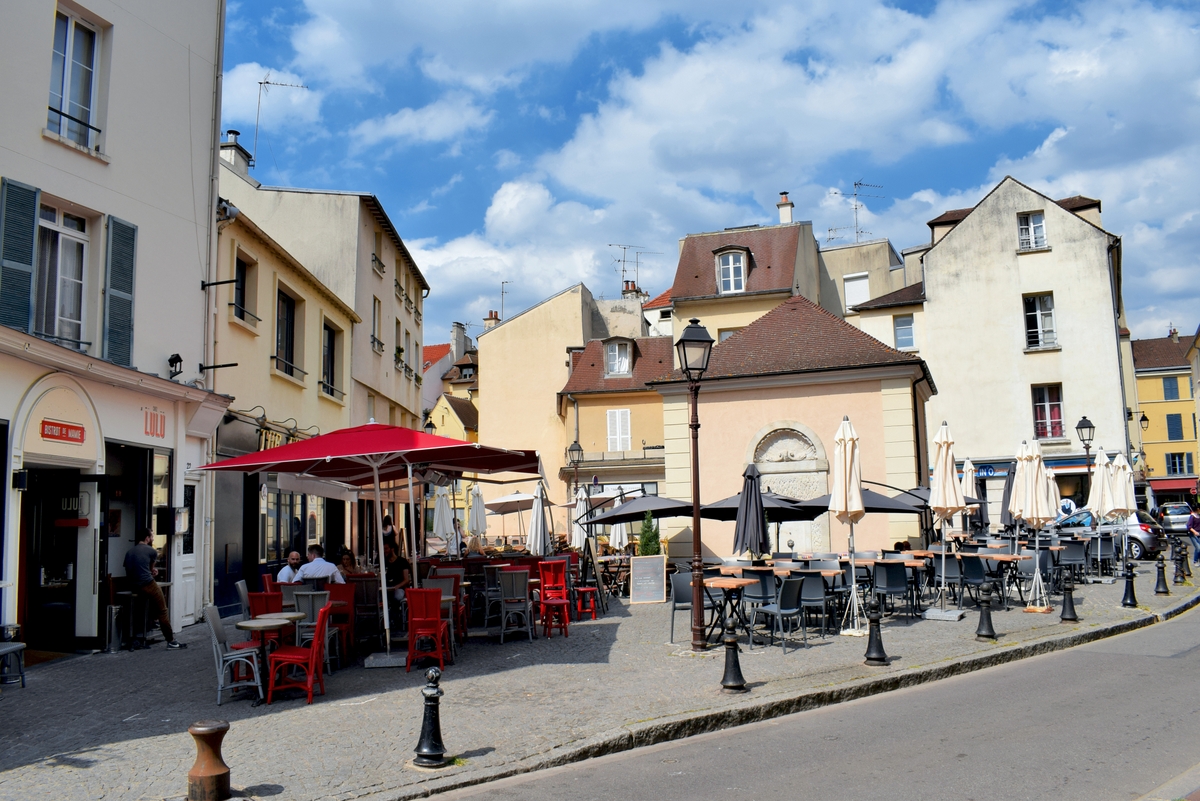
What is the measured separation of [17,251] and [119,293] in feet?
5.20

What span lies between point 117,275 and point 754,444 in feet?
46.0

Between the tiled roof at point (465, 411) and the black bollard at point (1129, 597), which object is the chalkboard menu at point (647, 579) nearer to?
the black bollard at point (1129, 597)

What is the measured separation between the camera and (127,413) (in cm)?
1201

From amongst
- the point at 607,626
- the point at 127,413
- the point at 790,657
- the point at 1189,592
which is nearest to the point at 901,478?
the point at 1189,592

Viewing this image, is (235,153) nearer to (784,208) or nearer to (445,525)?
(445,525)

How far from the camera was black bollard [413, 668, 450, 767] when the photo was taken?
20.0ft

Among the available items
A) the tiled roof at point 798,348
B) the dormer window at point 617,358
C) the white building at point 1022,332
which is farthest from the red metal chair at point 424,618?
the dormer window at point 617,358

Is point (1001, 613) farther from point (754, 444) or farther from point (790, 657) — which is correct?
point (754, 444)

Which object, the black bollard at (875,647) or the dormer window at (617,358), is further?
the dormer window at (617,358)

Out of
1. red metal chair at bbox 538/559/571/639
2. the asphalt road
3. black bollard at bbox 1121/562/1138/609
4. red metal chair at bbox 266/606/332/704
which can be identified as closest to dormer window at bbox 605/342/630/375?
black bollard at bbox 1121/562/1138/609

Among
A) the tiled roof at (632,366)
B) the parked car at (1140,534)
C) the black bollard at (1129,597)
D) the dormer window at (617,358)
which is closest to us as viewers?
the black bollard at (1129,597)

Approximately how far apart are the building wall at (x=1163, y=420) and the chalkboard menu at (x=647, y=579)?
156 feet

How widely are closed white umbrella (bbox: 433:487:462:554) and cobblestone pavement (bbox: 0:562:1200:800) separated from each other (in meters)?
11.0

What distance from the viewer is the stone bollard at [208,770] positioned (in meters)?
5.44
